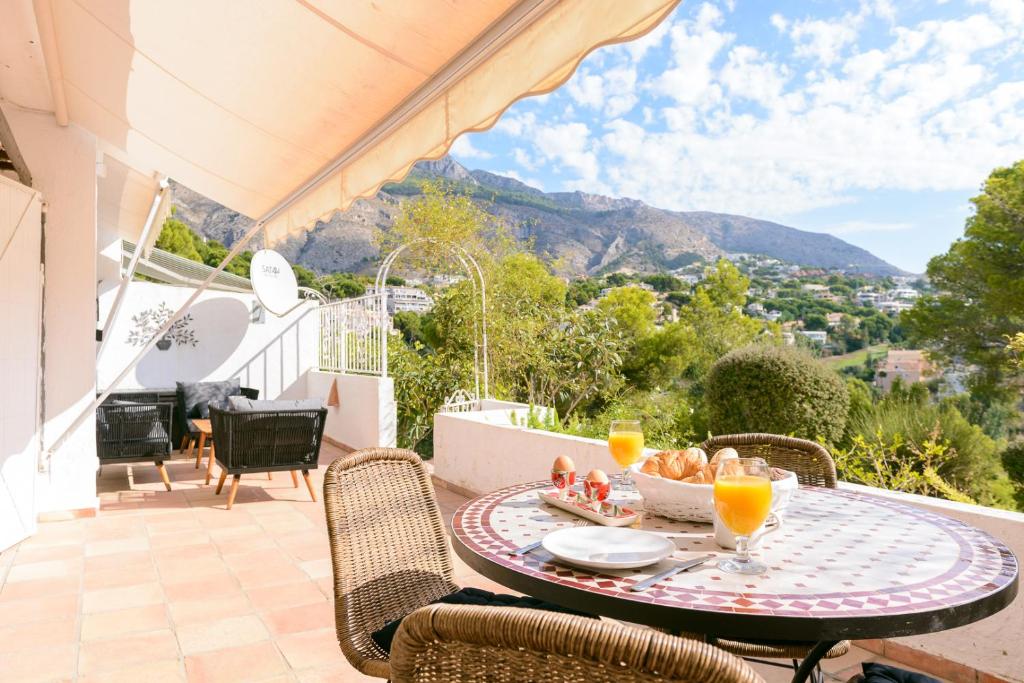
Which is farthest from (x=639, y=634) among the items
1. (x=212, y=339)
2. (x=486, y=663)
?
(x=212, y=339)

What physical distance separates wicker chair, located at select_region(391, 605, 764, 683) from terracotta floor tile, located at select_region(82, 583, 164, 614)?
3.28 meters

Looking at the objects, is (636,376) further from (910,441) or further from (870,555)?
(870,555)

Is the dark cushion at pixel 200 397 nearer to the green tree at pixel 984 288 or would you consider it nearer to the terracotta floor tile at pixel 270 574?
the terracotta floor tile at pixel 270 574

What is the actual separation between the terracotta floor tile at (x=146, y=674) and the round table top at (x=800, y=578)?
1757 millimetres

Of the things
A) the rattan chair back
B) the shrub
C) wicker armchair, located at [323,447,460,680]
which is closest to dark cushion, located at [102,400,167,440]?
wicker armchair, located at [323,447,460,680]

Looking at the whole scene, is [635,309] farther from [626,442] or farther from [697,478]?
[697,478]

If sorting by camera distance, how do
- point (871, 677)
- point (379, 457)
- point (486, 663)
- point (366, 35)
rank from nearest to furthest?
point (486, 663) < point (871, 677) < point (379, 457) < point (366, 35)

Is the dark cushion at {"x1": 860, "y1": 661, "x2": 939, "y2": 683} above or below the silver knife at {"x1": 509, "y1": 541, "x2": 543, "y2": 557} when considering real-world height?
below

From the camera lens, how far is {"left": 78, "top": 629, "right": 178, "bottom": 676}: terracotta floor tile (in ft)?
9.27

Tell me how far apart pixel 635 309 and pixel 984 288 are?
1269 cm

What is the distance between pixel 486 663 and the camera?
87 centimetres

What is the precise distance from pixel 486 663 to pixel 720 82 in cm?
7676

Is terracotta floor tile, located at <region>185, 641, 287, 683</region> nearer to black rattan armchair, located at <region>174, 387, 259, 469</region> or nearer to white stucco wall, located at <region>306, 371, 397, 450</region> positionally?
white stucco wall, located at <region>306, 371, 397, 450</region>

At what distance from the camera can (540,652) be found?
Result: 81cm
